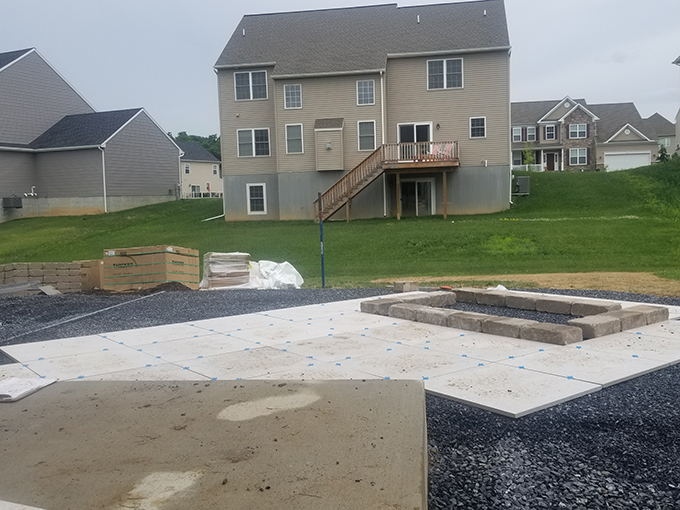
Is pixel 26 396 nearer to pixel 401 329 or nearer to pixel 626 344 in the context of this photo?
pixel 401 329

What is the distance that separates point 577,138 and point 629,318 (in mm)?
47318

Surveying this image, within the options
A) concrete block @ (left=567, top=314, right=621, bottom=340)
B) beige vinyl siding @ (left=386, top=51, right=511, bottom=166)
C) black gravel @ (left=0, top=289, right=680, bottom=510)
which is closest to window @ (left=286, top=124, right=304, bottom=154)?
beige vinyl siding @ (left=386, top=51, right=511, bottom=166)

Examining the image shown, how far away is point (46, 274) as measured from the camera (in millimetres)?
13742

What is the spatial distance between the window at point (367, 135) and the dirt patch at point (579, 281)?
544 inches

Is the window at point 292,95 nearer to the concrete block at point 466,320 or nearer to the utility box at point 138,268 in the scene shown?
the utility box at point 138,268

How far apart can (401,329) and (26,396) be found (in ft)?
15.0

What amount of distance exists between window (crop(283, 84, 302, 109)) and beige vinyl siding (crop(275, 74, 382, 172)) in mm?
158

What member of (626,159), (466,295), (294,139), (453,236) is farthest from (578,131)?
(466,295)

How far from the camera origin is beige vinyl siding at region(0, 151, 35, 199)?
34.8 m

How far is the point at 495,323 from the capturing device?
7.54m

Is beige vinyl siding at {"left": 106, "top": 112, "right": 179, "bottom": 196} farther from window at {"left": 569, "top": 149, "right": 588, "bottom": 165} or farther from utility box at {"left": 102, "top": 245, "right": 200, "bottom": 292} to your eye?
window at {"left": 569, "top": 149, "right": 588, "bottom": 165}

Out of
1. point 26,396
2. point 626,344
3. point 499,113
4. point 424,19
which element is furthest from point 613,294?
point 424,19

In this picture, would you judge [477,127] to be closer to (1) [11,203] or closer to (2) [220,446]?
Result: (1) [11,203]

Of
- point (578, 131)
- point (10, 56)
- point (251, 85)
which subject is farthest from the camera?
point (578, 131)
